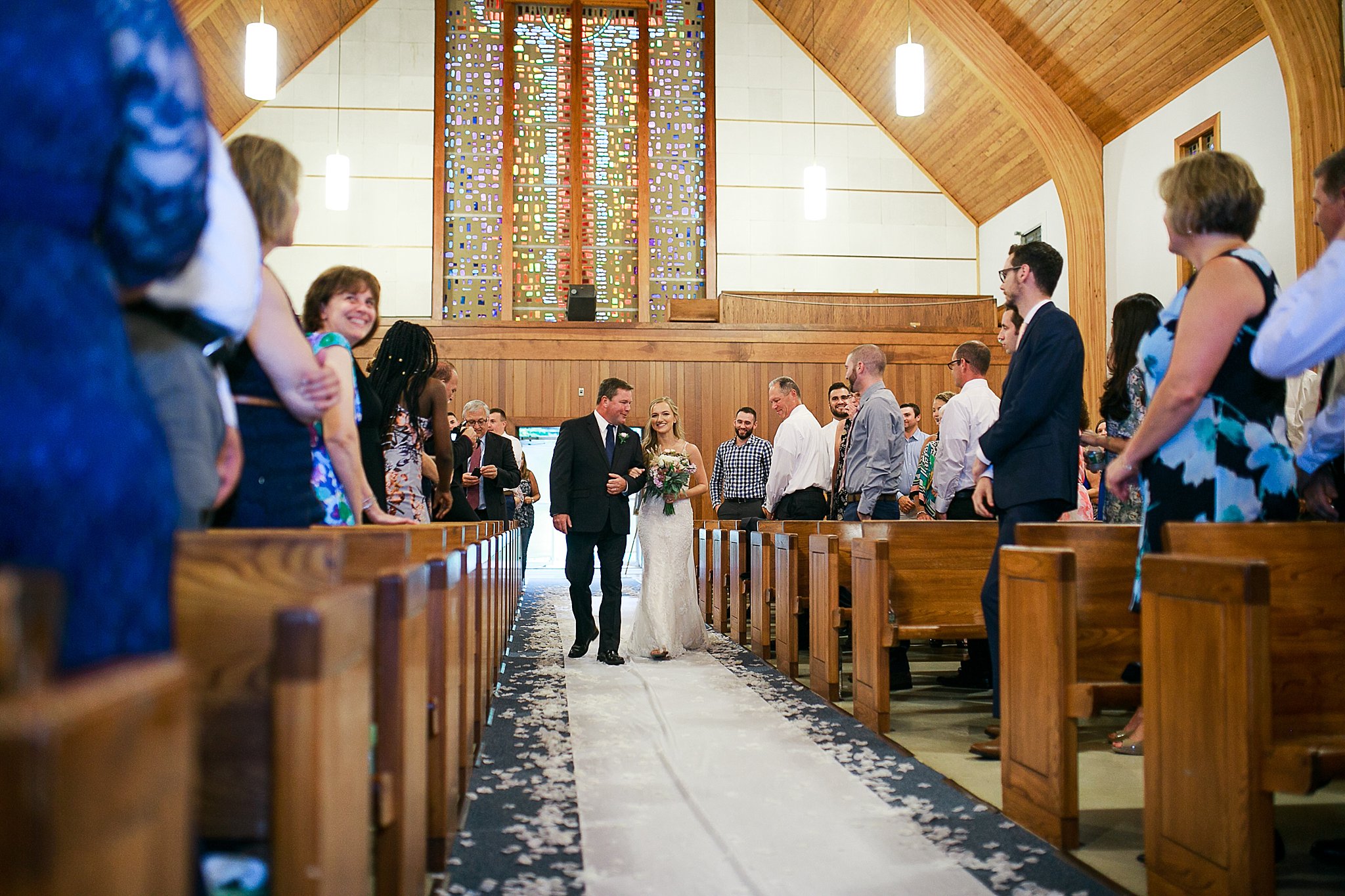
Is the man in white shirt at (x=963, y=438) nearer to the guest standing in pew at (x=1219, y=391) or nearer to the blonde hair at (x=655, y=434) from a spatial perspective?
the blonde hair at (x=655, y=434)

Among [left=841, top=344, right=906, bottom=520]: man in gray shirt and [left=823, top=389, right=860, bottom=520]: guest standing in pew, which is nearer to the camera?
[left=841, top=344, right=906, bottom=520]: man in gray shirt

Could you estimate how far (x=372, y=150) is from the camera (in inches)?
518

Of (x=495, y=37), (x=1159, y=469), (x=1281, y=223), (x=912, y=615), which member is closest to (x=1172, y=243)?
(x=1159, y=469)

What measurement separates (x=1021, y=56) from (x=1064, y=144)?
1019 mm

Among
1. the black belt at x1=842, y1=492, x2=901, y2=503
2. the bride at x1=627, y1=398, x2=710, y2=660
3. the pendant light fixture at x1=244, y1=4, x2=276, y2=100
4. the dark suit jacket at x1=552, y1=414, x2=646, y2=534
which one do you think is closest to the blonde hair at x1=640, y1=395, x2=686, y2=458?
the bride at x1=627, y1=398, x2=710, y2=660

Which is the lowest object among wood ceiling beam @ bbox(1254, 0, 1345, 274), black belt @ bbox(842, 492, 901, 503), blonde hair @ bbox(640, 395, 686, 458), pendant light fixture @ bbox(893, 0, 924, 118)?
black belt @ bbox(842, 492, 901, 503)

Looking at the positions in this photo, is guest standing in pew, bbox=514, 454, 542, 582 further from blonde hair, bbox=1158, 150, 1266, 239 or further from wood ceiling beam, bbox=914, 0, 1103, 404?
blonde hair, bbox=1158, 150, 1266, 239

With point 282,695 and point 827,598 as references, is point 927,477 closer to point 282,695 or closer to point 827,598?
point 827,598

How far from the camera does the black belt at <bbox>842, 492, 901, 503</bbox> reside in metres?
5.43

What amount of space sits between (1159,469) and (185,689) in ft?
7.65

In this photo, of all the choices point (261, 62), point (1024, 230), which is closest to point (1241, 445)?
point (261, 62)

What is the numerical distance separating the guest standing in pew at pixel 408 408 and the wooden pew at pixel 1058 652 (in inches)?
94.0

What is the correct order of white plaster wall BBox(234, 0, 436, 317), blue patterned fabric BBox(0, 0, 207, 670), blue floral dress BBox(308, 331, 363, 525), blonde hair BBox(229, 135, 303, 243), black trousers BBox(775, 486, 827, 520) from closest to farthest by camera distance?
blue patterned fabric BBox(0, 0, 207, 670), blonde hair BBox(229, 135, 303, 243), blue floral dress BBox(308, 331, 363, 525), black trousers BBox(775, 486, 827, 520), white plaster wall BBox(234, 0, 436, 317)

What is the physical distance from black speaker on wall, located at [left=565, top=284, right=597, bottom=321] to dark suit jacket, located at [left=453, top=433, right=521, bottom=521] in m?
3.72
